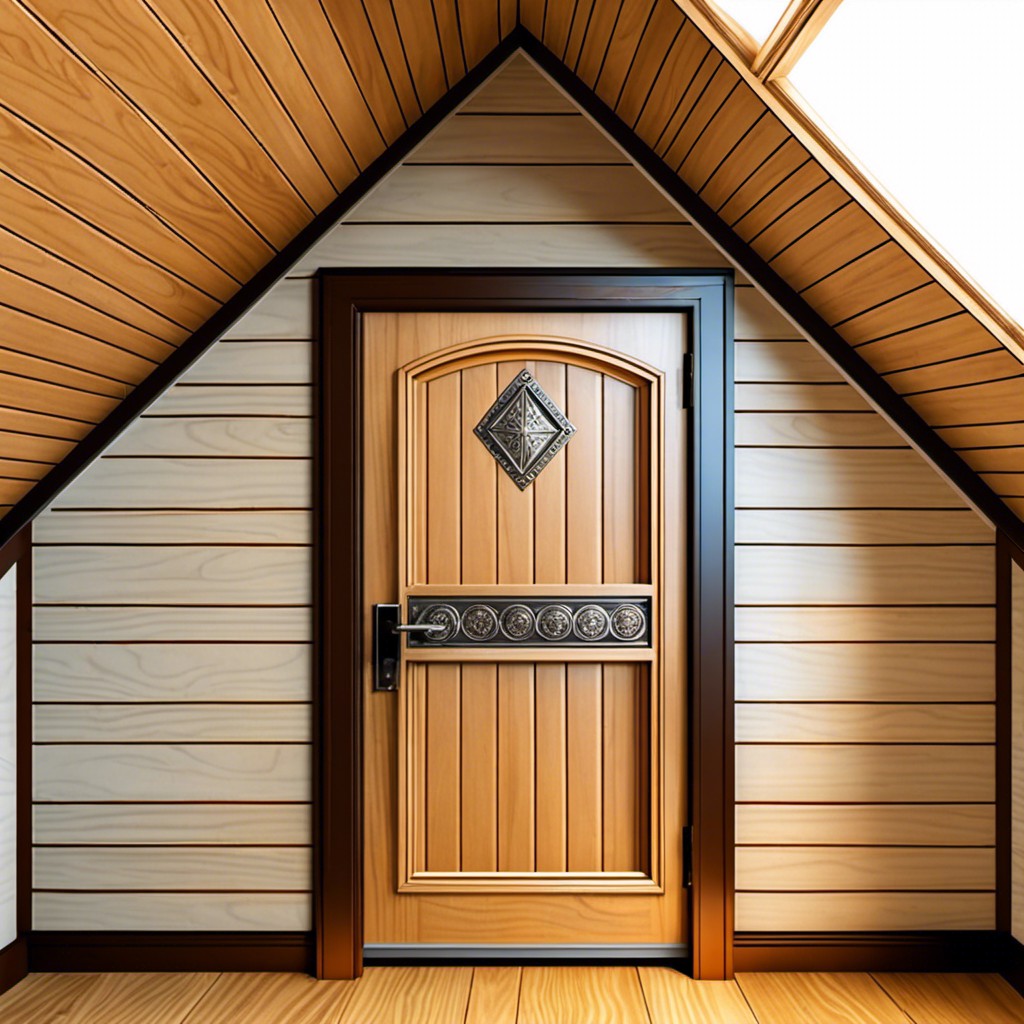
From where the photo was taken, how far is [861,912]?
2.38m

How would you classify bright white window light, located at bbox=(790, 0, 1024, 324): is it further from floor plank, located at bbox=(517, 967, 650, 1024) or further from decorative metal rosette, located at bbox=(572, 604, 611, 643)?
floor plank, located at bbox=(517, 967, 650, 1024)

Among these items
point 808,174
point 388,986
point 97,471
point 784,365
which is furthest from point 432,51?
point 388,986

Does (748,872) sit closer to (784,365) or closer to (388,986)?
(388,986)

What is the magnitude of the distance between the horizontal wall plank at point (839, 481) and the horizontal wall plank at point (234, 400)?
113cm

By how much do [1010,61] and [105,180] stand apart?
1.44 m

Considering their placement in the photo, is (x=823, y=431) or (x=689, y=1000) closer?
(x=689, y=1000)

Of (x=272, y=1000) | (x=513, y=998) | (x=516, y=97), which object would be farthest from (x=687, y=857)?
(x=516, y=97)

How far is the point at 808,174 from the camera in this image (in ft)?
6.26

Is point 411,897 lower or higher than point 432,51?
lower

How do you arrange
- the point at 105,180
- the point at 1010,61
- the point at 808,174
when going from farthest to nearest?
1. the point at 808,174
2. the point at 105,180
3. the point at 1010,61

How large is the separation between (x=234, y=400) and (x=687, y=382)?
1.15 meters

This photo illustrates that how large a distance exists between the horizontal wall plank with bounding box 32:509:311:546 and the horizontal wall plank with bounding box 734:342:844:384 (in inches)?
47.1

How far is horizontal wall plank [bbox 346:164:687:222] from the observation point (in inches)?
93.8

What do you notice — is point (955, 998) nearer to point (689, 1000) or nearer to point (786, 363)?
point (689, 1000)
